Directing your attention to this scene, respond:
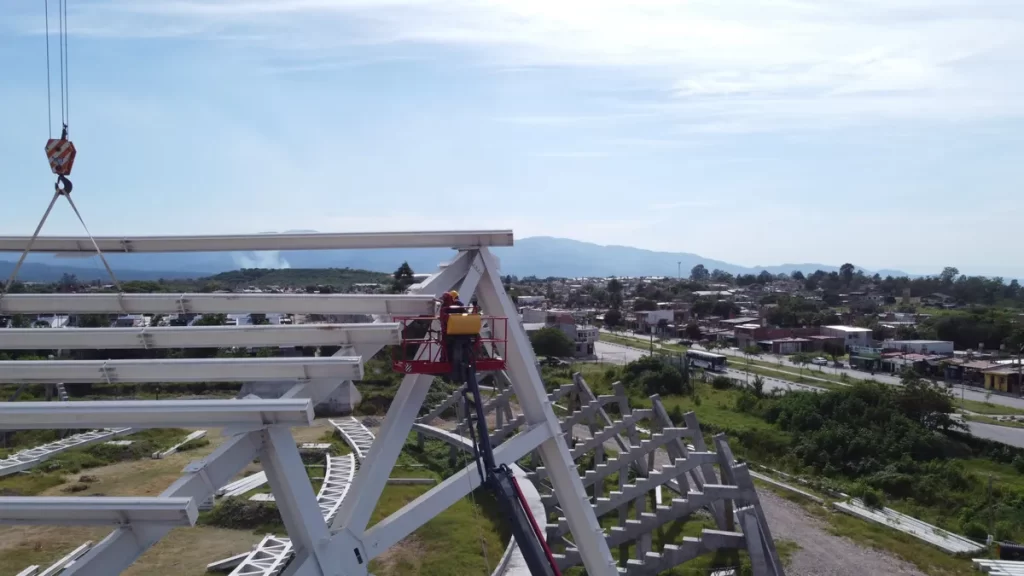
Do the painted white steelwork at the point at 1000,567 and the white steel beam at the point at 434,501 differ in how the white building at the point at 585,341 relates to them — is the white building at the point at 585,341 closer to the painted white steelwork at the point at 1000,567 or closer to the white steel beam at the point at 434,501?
the painted white steelwork at the point at 1000,567

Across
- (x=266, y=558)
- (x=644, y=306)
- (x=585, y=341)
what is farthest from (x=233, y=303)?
(x=644, y=306)

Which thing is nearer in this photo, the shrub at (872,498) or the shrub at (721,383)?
the shrub at (872,498)

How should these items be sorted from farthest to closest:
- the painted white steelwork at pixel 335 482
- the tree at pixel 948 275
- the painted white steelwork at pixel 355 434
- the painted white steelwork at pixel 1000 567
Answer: the tree at pixel 948 275, the painted white steelwork at pixel 355 434, the painted white steelwork at pixel 335 482, the painted white steelwork at pixel 1000 567

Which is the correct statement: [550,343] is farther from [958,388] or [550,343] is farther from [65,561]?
[65,561]

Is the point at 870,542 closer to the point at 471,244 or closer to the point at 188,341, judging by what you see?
the point at 471,244

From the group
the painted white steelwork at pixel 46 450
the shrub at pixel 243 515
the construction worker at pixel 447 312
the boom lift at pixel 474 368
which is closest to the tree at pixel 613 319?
the painted white steelwork at pixel 46 450

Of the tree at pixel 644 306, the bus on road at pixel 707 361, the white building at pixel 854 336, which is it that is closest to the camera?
the bus on road at pixel 707 361
